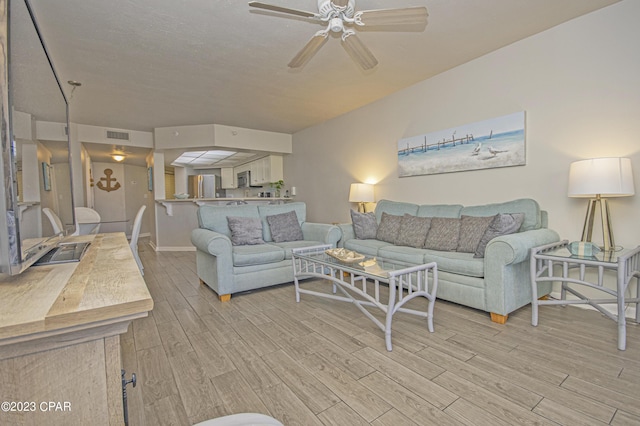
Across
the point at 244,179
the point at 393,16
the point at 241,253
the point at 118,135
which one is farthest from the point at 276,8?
the point at 244,179

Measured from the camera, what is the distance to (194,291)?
3.30 metres

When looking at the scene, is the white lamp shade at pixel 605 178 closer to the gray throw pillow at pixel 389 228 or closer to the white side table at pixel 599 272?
the white side table at pixel 599 272

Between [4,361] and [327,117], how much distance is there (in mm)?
5274

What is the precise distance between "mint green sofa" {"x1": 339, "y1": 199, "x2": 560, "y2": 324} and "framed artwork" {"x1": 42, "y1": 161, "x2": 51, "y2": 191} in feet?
8.59

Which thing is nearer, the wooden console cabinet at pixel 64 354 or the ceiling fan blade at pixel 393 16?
the wooden console cabinet at pixel 64 354

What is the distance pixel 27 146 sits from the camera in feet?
2.83

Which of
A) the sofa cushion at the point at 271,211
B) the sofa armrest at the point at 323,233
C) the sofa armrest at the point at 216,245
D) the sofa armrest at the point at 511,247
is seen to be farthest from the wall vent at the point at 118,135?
the sofa armrest at the point at 511,247

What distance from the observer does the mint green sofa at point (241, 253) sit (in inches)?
117

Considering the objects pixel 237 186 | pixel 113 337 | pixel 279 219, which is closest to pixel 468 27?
pixel 279 219

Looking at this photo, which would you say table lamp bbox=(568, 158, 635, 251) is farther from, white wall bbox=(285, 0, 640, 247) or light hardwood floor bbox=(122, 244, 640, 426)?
light hardwood floor bbox=(122, 244, 640, 426)

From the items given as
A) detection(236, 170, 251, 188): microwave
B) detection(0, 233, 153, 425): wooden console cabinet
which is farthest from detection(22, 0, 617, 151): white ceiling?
detection(236, 170, 251, 188): microwave

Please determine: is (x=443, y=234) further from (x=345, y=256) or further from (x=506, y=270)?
(x=345, y=256)

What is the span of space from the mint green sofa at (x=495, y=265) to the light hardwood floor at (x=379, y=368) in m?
0.14

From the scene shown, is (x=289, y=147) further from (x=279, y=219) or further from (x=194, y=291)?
(x=194, y=291)
